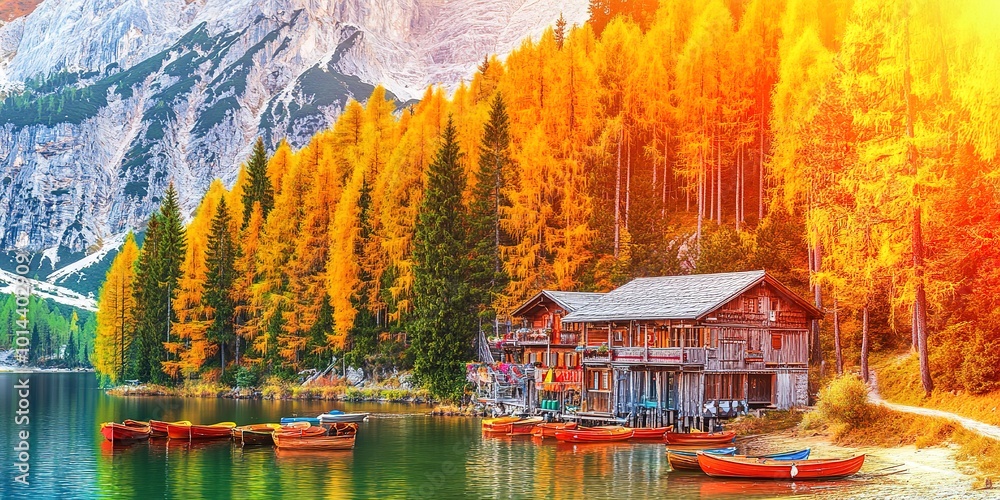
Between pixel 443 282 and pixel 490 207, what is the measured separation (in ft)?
26.6

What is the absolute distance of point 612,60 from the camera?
8075 cm

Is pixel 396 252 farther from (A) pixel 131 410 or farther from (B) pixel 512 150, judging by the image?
(A) pixel 131 410

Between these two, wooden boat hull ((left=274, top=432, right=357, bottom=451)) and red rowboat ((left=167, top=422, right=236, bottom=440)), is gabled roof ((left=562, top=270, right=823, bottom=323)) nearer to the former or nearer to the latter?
wooden boat hull ((left=274, top=432, right=357, bottom=451))

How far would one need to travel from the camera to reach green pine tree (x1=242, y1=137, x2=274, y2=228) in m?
106

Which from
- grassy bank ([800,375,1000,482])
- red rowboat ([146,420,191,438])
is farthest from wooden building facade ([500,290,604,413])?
red rowboat ([146,420,191,438])

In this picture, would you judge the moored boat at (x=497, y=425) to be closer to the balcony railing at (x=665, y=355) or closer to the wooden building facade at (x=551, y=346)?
the wooden building facade at (x=551, y=346)

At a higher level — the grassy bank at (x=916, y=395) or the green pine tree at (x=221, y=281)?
the green pine tree at (x=221, y=281)

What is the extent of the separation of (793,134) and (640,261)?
17342mm

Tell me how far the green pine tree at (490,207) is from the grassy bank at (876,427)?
109 ft

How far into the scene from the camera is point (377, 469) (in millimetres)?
44156

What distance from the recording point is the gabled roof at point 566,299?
63.7 m

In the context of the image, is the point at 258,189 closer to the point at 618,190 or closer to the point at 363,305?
the point at 363,305

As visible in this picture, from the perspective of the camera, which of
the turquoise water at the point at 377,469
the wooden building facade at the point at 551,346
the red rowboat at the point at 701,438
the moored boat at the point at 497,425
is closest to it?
the turquoise water at the point at 377,469

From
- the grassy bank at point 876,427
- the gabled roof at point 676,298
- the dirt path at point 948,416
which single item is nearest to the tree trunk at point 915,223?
the dirt path at point 948,416
